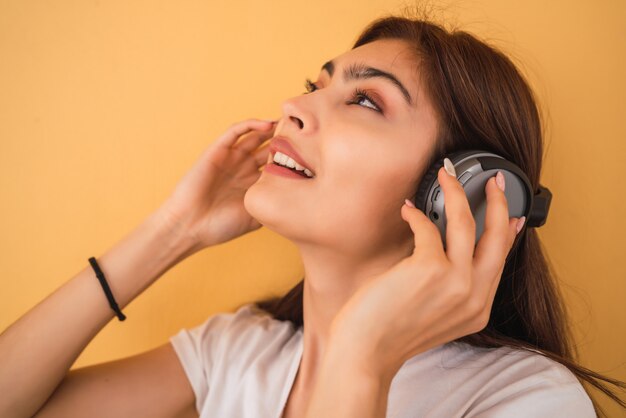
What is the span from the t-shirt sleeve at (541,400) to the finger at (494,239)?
0.84 feet

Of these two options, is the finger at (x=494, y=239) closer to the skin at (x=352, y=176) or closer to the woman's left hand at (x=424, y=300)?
the woman's left hand at (x=424, y=300)

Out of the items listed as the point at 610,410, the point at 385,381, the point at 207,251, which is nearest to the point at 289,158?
the point at 385,381

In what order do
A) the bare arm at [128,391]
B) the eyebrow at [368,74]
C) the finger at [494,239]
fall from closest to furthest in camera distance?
the finger at [494,239]
the eyebrow at [368,74]
the bare arm at [128,391]

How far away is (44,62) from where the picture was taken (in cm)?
149

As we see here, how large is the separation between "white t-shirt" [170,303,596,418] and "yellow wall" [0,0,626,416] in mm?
369

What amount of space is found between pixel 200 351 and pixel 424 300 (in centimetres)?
82

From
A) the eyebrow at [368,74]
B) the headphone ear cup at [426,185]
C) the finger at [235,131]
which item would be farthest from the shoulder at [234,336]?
the eyebrow at [368,74]

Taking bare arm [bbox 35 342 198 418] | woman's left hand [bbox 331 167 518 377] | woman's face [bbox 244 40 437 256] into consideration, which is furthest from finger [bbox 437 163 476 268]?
bare arm [bbox 35 342 198 418]

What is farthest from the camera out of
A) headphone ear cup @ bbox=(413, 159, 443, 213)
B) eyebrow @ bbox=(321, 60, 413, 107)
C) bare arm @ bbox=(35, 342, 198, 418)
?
bare arm @ bbox=(35, 342, 198, 418)

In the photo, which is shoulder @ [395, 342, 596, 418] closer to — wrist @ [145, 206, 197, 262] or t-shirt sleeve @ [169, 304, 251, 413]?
t-shirt sleeve @ [169, 304, 251, 413]

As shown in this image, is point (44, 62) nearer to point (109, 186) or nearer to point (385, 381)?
point (109, 186)

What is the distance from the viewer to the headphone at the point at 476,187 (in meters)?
0.91

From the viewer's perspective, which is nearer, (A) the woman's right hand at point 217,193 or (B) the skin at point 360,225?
(B) the skin at point 360,225

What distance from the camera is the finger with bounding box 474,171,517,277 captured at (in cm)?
82
